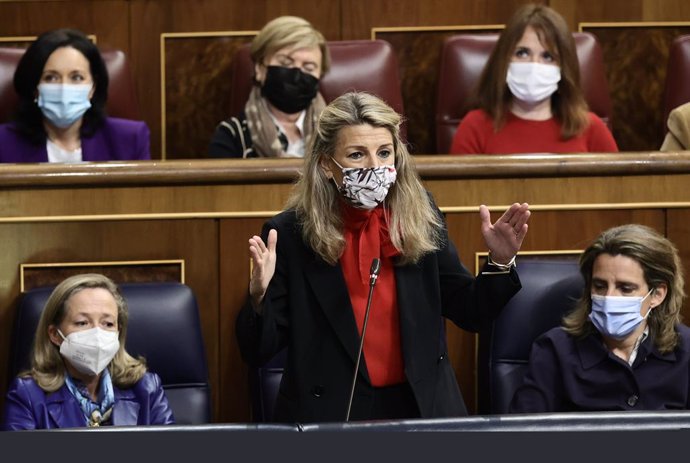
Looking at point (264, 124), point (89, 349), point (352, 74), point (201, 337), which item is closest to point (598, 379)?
point (201, 337)

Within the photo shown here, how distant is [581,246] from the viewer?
1616 mm

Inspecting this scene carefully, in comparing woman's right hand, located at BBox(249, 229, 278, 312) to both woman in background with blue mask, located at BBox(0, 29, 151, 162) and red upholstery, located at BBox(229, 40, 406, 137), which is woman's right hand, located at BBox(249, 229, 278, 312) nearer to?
woman in background with blue mask, located at BBox(0, 29, 151, 162)

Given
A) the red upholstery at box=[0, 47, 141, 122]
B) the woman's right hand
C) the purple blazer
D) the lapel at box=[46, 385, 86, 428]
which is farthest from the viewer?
the red upholstery at box=[0, 47, 141, 122]

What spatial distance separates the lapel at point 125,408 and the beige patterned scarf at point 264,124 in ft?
1.93

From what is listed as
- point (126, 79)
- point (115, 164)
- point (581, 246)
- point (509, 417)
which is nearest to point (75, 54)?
point (126, 79)

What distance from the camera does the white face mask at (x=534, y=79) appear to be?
76.3 inches

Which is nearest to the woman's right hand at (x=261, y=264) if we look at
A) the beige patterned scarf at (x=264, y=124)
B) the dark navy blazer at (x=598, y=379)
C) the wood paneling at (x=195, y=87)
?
the dark navy blazer at (x=598, y=379)

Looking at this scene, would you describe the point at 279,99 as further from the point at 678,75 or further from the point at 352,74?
the point at 678,75

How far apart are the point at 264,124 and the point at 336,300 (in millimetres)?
759

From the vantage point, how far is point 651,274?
1.49 meters

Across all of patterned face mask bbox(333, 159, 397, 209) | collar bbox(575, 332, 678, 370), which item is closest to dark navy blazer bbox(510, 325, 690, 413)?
collar bbox(575, 332, 678, 370)

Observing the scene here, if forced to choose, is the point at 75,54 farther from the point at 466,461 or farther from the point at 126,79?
the point at 466,461

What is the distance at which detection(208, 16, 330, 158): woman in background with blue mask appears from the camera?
1.93 metres

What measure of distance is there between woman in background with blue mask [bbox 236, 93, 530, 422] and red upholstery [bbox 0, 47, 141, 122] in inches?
35.1
